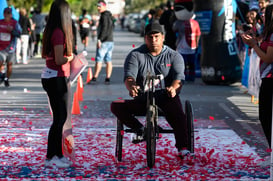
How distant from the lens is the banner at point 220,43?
15875 millimetres

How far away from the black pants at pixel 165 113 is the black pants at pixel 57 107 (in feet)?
1.89

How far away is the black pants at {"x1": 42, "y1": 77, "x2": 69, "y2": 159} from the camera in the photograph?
7184 millimetres

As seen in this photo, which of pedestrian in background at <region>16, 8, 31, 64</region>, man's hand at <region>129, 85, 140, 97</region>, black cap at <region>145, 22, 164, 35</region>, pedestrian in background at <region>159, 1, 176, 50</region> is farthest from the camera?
pedestrian in background at <region>16, 8, 31, 64</region>

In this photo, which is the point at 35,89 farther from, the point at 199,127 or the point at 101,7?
the point at 199,127

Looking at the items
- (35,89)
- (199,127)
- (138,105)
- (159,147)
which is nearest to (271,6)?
(138,105)

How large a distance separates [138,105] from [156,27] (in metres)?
0.90

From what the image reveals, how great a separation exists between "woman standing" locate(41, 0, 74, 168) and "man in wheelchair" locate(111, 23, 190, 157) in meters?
0.60

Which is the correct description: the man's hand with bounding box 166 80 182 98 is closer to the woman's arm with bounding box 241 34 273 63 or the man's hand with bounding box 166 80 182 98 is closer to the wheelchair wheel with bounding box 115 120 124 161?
the wheelchair wheel with bounding box 115 120 124 161

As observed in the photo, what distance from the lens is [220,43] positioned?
15.9 metres

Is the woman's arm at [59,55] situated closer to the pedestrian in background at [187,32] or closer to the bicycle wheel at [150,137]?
the bicycle wheel at [150,137]

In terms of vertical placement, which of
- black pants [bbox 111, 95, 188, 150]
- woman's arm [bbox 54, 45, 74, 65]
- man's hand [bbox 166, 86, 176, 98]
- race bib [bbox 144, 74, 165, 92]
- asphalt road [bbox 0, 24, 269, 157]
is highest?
woman's arm [bbox 54, 45, 74, 65]

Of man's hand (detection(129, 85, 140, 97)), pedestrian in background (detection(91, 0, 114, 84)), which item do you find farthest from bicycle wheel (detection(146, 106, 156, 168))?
pedestrian in background (detection(91, 0, 114, 84))

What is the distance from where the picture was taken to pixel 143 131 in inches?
283

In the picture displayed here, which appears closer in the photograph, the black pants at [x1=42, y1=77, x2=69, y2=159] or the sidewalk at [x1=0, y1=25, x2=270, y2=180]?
the sidewalk at [x1=0, y1=25, x2=270, y2=180]
